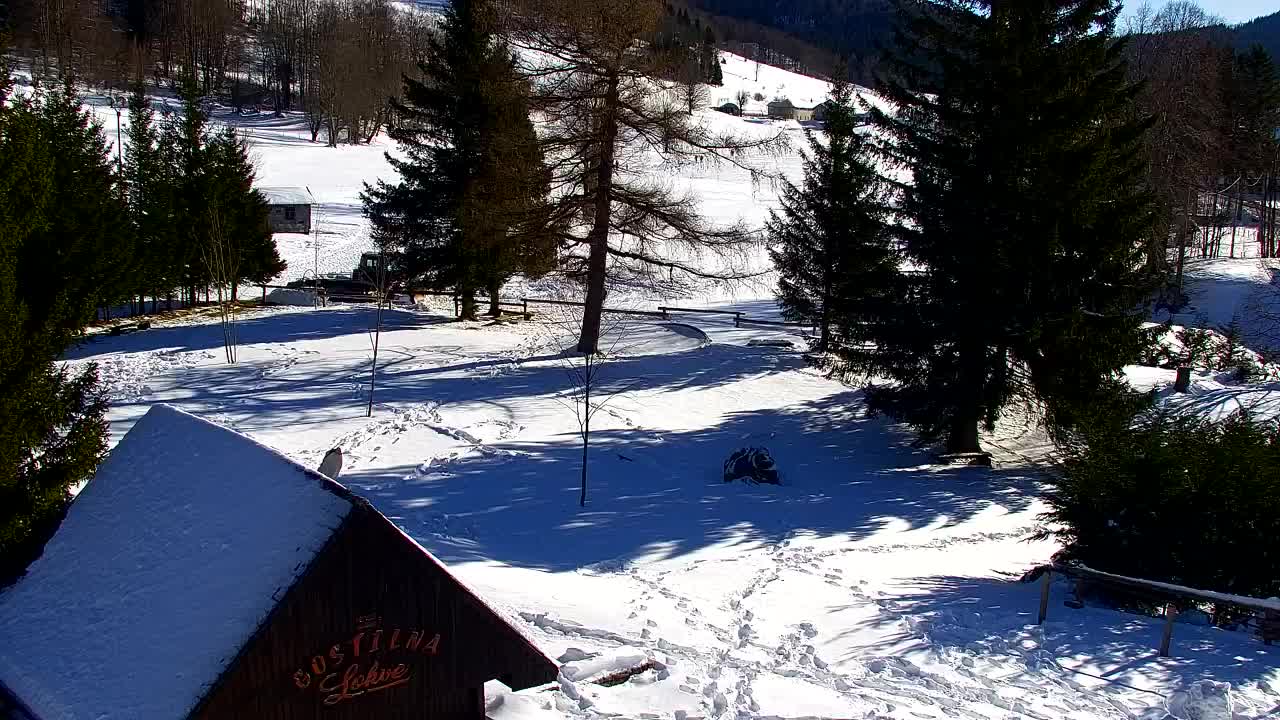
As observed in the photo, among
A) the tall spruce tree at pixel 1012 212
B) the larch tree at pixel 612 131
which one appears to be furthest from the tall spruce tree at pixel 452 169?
the tall spruce tree at pixel 1012 212

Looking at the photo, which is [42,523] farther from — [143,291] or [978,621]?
[143,291]

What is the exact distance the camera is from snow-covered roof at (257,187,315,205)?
4928cm

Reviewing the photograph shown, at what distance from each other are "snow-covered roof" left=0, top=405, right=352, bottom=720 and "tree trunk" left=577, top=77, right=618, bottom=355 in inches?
671

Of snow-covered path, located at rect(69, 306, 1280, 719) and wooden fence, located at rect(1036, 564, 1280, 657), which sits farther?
wooden fence, located at rect(1036, 564, 1280, 657)

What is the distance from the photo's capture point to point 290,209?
49938mm

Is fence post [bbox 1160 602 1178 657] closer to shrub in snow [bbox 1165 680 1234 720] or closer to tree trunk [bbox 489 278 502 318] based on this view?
shrub in snow [bbox 1165 680 1234 720]

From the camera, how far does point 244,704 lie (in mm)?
4812

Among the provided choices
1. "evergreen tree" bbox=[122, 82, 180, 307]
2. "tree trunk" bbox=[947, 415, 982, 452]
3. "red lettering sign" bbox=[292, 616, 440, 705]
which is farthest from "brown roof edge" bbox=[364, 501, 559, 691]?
"evergreen tree" bbox=[122, 82, 180, 307]

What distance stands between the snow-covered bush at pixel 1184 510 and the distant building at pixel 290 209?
4551 centimetres

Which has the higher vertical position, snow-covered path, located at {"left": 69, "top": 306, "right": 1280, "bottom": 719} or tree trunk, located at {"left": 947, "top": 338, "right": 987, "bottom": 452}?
tree trunk, located at {"left": 947, "top": 338, "right": 987, "bottom": 452}

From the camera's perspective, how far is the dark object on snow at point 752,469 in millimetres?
17391

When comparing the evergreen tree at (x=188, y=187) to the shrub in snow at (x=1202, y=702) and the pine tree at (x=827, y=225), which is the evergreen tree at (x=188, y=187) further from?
the shrub in snow at (x=1202, y=702)

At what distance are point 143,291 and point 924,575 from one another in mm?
27373

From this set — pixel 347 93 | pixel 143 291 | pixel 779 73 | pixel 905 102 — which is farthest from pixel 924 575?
pixel 779 73
